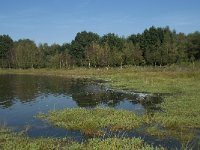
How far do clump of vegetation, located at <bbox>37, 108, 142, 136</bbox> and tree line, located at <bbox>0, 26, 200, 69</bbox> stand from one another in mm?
69785

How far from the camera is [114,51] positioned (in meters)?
111

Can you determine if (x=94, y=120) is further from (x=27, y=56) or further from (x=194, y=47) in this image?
(x=27, y=56)

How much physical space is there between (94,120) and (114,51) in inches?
3390

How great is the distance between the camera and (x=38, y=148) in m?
18.7

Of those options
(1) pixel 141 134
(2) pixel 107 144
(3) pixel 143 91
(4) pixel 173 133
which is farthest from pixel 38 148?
(3) pixel 143 91

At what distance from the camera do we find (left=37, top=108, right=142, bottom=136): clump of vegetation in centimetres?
2388

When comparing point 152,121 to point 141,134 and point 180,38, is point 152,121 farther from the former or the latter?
point 180,38

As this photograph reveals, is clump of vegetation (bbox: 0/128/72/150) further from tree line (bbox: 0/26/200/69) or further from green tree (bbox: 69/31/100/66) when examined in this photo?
green tree (bbox: 69/31/100/66)

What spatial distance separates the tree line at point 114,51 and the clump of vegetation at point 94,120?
6979 centimetres

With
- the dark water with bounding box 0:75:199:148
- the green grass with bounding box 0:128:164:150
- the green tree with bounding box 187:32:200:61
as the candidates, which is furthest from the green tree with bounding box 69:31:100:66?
the green grass with bounding box 0:128:164:150

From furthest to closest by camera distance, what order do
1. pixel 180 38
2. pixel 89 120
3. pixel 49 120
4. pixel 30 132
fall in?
pixel 180 38
pixel 49 120
pixel 89 120
pixel 30 132

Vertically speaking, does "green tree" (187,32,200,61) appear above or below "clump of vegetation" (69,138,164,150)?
above

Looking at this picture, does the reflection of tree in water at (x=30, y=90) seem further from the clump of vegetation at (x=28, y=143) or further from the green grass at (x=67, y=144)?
the green grass at (x=67, y=144)

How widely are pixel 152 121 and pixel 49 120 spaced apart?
8.42m
